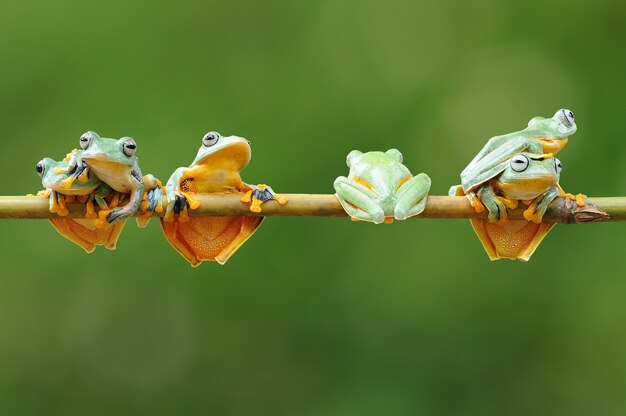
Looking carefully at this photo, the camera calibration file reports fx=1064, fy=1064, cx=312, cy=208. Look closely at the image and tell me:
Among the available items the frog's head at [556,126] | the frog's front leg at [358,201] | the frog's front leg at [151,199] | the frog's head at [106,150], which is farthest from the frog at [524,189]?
the frog's head at [106,150]

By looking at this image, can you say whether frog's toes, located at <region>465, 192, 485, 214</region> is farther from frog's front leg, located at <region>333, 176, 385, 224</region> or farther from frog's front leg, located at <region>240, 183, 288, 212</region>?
frog's front leg, located at <region>240, 183, 288, 212</region>

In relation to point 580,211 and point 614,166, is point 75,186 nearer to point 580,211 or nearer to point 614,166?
point 580,211

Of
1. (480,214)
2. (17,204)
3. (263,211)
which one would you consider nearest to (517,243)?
(480,214)

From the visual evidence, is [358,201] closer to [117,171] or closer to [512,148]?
[512,148]

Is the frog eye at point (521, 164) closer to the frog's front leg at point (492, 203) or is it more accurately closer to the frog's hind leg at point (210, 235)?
the frog's front leg at point (492, 203)

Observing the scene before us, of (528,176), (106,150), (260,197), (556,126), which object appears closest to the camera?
(106,150)

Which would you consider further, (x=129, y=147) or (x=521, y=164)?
(x=521, y=164)

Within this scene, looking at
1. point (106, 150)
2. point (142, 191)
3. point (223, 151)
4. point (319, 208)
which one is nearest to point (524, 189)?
point (319, 208)
